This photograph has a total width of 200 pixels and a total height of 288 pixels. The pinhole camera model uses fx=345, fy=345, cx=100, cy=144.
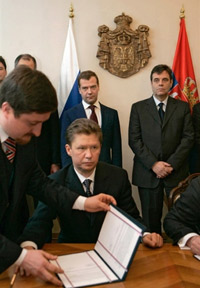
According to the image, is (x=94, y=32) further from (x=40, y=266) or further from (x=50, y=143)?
(x=40, y=266)

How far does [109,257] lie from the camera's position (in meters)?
1.51

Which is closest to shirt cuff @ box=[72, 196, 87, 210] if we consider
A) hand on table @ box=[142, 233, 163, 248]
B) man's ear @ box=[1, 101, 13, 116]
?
hand on table @ box=[142, 233, 163, 248]

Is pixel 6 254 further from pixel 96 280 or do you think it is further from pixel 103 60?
pixel 103 60

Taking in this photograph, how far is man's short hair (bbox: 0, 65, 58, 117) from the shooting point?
138 cm

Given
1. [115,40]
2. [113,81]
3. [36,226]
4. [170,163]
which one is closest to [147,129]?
[170,163]

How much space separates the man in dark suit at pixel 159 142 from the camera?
11.8ft

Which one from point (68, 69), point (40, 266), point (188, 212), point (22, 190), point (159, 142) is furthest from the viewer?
point (68, 69)

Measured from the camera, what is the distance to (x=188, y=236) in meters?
1.79

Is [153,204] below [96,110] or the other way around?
below

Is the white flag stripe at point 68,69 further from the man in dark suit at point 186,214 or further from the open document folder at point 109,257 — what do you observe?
the open document folder at point 109,257

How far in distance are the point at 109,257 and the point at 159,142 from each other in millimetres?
2257

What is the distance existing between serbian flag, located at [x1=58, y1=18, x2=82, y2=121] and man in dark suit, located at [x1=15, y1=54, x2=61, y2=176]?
1.78 feet

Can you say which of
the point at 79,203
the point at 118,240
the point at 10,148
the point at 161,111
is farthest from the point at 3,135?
the point at 161,111

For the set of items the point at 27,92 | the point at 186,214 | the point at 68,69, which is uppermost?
the point at 68,69
